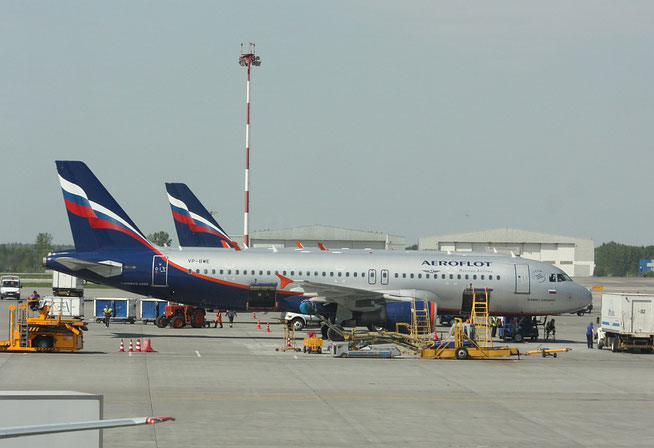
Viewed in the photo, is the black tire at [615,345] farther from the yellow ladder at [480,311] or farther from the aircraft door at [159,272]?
the aircraft door at [159,272]

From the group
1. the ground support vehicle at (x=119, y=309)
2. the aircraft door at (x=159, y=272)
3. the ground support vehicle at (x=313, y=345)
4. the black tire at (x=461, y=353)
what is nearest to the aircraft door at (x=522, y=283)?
the black tire at (x=461, y=353)

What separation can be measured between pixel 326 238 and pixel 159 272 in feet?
273

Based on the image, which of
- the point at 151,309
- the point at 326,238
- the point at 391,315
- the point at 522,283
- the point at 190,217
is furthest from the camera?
the point at 326,238

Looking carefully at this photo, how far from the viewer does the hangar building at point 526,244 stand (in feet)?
440

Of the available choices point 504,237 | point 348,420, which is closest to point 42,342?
point 348,420

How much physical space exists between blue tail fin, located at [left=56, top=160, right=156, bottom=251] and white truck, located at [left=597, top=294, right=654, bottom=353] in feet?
77.2

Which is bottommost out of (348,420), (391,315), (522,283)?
(348,420)

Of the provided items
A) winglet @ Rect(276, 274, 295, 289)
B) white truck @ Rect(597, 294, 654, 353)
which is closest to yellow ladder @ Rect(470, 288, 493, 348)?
white truck @ Rect(597, 294, 654, 353)

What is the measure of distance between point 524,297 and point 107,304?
83.8ft

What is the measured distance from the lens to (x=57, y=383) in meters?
25.9

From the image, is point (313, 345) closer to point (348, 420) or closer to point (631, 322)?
point (631, 322)

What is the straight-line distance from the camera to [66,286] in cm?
7269

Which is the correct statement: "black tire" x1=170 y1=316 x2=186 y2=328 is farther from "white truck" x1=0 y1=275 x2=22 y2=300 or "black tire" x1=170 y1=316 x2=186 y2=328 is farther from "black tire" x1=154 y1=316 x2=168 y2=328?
"white truck" x1=0 y1=275 x2=22 y2=300

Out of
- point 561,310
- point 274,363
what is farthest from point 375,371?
point 561,310
